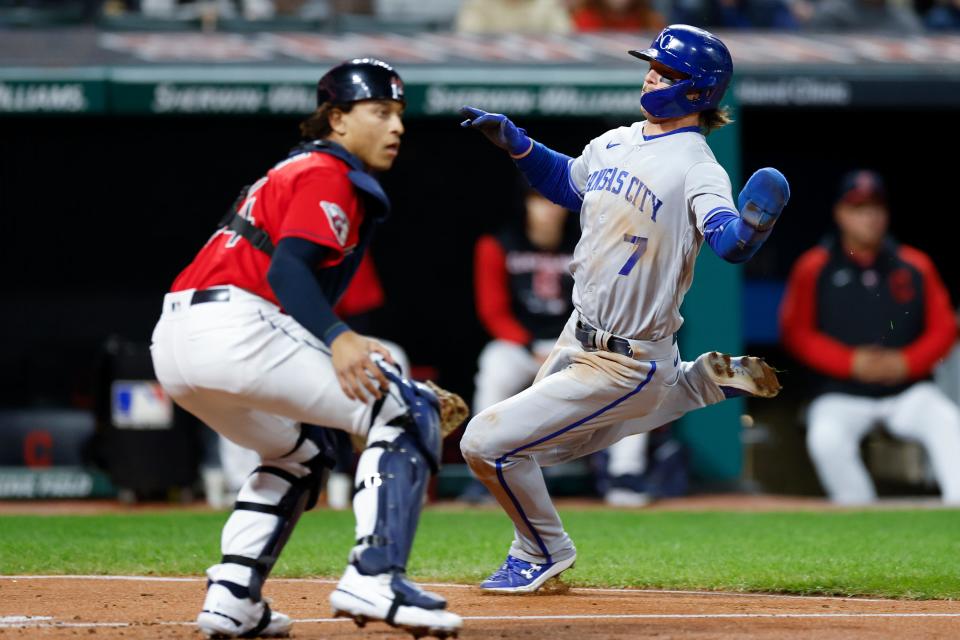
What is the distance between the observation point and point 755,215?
362cm

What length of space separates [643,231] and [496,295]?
411 centimetres

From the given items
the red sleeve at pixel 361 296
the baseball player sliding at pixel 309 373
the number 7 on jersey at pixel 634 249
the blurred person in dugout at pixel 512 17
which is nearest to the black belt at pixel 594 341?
the number 7 on jersey at pixel 634 249

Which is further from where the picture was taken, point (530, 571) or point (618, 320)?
point (530, 571)

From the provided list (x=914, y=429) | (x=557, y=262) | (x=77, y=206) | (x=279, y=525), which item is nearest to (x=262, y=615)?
(x=279, y=525)

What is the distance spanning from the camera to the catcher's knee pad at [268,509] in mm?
3586

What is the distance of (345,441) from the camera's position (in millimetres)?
3926

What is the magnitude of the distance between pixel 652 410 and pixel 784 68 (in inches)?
188

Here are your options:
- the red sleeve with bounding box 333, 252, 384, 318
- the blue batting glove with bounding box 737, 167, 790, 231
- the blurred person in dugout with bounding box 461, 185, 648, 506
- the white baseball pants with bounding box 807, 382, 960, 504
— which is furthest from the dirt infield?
the white baseball pants with bounding box 807, 382, 960, 504

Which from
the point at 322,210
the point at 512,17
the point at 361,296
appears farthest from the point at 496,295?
the point at 322,210

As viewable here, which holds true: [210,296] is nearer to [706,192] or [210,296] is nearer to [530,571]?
[706,192]

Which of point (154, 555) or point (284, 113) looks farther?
point (284, 113)

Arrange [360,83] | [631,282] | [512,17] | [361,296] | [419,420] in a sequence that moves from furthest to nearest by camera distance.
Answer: [512,17], [361,296], [631,282], [360,83], [419,420]

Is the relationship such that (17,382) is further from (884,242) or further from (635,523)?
(884,242)

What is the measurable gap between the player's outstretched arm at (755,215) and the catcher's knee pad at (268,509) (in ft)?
3.63
